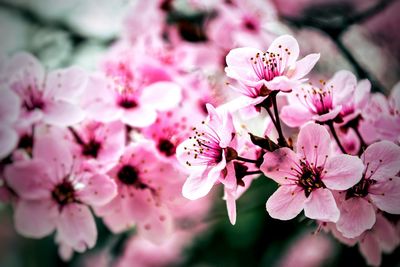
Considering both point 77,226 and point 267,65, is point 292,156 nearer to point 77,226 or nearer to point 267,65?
point 267,65

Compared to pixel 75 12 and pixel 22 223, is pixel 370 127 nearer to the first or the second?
pixel 22 223

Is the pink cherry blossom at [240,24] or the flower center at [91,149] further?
the pink cherry blossom at [240,24]

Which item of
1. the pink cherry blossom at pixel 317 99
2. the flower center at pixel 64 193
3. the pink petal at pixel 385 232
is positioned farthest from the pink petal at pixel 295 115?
the flower center at pixel 64 193

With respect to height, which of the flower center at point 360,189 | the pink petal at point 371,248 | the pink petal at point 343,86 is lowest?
the pink petal at point 371,248

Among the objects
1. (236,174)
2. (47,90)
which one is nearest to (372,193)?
(236,174)

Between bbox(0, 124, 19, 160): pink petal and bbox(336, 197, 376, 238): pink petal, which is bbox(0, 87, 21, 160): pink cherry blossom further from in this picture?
bbox(336, 197, 376, 238): pink petal

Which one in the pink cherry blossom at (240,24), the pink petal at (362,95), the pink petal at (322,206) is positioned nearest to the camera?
the pink petal at (322,206)

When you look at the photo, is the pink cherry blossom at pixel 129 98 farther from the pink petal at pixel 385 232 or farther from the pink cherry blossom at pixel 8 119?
the pink petal at pixel 385 232

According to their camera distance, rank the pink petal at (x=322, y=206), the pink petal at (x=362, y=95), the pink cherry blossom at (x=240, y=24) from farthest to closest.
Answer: the pink cherry blossom at (x=240, y=24)
the pink petal at (x=362, y=95)
the pink petal at (x=322, y=206)
